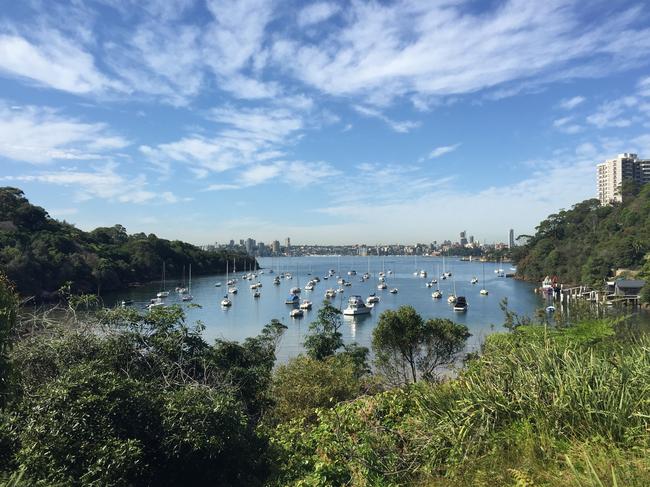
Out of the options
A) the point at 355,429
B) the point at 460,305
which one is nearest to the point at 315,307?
the point at 460,305

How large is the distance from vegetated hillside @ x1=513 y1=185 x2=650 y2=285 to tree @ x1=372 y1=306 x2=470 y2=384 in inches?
1318

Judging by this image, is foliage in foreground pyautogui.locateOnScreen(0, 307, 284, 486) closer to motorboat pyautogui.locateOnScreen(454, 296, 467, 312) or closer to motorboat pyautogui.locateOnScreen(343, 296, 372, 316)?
motorboat pyautogui.locateOnScreen(343, 296, 372, 316)

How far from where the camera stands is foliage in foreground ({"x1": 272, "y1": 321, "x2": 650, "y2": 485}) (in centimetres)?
345

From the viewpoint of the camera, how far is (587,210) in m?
89.8

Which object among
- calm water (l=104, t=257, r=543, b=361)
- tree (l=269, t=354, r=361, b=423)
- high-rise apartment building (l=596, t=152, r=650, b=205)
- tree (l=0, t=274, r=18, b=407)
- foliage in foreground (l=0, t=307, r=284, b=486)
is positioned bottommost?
calm water (l=104, t=257, r=543, b=361)

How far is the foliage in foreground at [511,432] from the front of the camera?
345 cm

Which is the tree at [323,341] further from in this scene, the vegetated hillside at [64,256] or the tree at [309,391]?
the vegetated hillside at [64,256]

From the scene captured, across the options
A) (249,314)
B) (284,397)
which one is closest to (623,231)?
(249,314)

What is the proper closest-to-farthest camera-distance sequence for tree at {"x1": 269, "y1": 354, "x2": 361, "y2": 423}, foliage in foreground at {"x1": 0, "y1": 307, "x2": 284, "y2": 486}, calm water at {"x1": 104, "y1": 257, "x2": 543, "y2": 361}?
foliage in foreground at {"x1": 0, "y1": 307, "x2": 284, "y2": 486} < tree at {"x1": 269, "y1": 354, "x2": 361, "y2": 423} < calm water at {"x1": 104, "y1": 257, "x2": 543, "y2": 361}

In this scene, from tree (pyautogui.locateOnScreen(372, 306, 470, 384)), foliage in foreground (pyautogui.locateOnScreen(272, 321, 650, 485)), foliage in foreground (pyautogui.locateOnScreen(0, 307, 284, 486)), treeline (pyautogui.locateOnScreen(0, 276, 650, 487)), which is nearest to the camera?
foliage in foreground (pyautogui.locateOnScreen(272, 321, 650, 485))

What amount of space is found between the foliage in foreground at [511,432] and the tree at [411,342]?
12729 mm

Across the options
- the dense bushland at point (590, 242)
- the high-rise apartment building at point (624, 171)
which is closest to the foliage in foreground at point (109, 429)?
the dense bushland at point (590, 242)

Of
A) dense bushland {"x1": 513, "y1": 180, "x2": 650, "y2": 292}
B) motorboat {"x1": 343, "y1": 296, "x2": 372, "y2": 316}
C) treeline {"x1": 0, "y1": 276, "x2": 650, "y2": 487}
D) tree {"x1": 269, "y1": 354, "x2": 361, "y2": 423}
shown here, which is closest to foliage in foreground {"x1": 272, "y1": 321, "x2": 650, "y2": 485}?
treeline {"x1": 0, "y1": 276, "x2": 650, "y2": 487}

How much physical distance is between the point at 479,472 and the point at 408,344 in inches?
581
